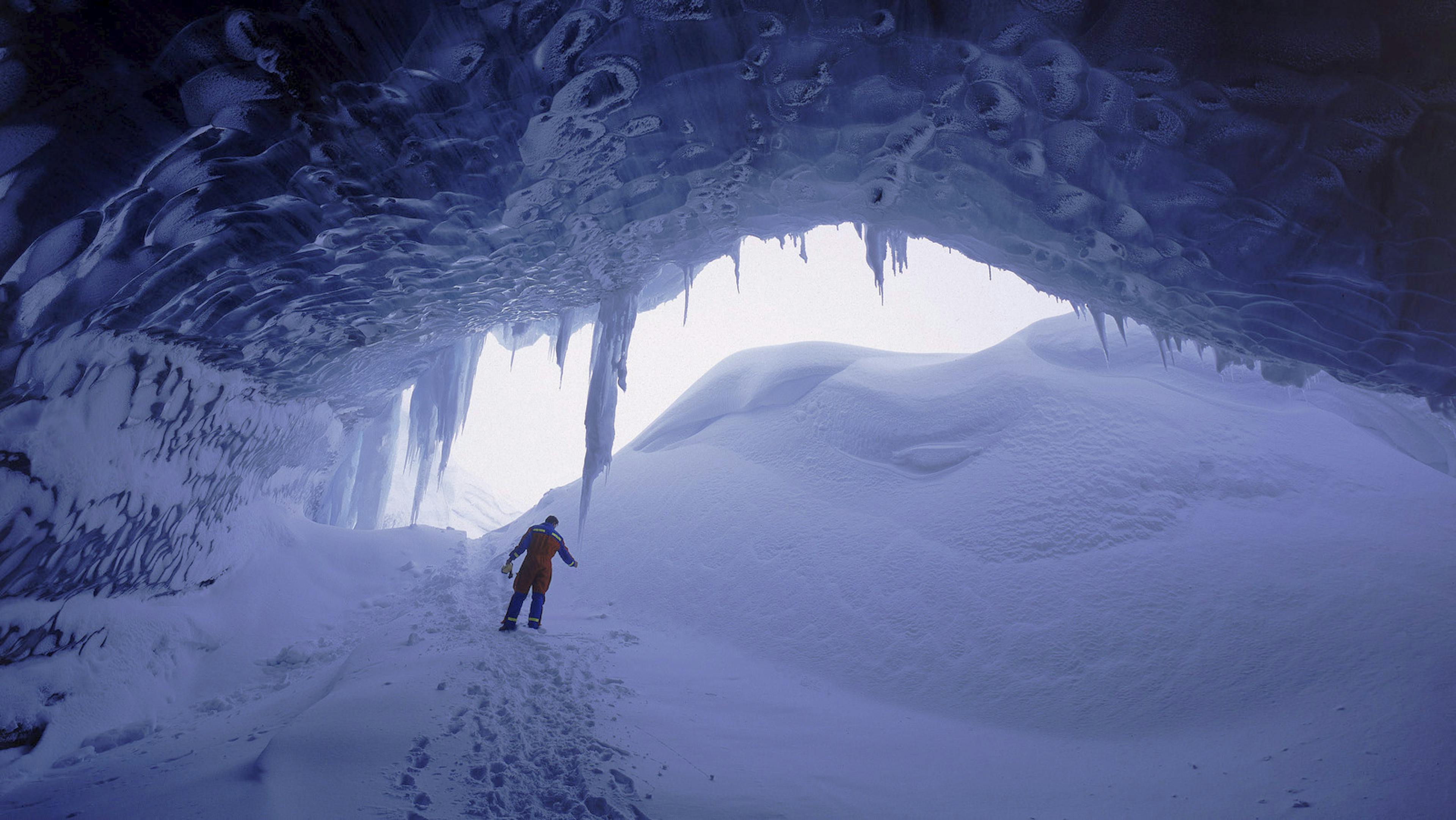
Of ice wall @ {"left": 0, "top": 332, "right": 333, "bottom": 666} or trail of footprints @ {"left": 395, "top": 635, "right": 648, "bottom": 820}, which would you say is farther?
ice wall @ {"left": 0, "top": 332, "right": 333, "bottom": 666}

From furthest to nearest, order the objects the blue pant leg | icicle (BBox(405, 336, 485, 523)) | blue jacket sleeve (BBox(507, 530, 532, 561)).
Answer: icicle (BBox(405, 336, 485, 523))
blue jacket sleeve (BBox(507, 530, 532, 561))
the blue pant leg

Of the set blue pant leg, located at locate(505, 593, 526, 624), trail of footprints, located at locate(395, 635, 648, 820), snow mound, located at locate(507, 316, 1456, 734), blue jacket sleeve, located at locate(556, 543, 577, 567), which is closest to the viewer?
trail of footprints, located at locate(395, 635, 648, 820)

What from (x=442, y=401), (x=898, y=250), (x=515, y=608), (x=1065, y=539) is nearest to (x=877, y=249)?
(x=898, y=250)

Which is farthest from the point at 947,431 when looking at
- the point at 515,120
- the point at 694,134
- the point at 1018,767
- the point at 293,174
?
the point at 293,174

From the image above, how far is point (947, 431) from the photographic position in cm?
894

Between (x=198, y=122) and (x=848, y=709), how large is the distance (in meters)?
5.64

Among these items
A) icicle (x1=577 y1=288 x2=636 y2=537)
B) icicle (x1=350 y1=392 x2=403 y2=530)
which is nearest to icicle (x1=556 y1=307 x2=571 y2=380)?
icicle (x1=577 y1=288 x2=636 y2=537)

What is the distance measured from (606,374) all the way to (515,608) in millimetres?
3041

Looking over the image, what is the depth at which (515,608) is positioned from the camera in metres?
6.04

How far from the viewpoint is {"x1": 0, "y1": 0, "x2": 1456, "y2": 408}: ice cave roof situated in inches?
101

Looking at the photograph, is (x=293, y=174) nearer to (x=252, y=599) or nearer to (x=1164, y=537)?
(x=252, y=599)

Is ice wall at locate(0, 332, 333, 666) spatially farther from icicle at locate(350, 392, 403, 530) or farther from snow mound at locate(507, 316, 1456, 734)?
icicle at locate(350, 392, 403, 530)

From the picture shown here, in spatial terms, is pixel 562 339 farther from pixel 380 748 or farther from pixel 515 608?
pixel 380 748

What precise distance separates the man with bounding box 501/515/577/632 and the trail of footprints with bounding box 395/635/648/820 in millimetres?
1631
